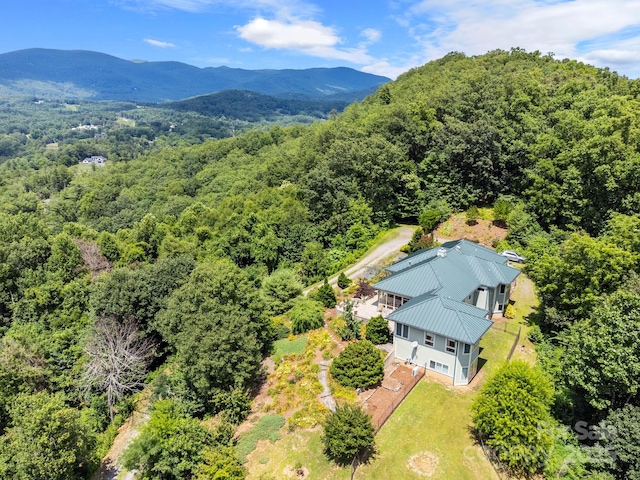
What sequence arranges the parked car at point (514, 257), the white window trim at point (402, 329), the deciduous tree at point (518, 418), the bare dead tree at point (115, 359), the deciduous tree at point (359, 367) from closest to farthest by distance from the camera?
the deciduous tree at point (518, 418)
the deciduous tree at point (359, 367)
the white window trim at point (402, 329)
the bare dead tree at point (115, 359)
the parked car at point (514, 257)

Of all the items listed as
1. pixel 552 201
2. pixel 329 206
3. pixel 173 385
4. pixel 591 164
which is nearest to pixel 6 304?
pixel 173 385

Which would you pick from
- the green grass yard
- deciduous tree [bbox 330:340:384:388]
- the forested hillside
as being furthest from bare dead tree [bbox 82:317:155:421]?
deciduous tree [bbox 330:340:384:388]

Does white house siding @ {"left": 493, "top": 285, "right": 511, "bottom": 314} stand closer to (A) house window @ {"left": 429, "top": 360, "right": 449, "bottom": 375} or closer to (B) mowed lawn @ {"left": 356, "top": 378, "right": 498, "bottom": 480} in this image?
(A) house window @ {"left": 429, "top": 360, "right": 449, "bottom": 375}

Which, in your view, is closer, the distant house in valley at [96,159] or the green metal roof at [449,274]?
the green metal roof at [449,274]

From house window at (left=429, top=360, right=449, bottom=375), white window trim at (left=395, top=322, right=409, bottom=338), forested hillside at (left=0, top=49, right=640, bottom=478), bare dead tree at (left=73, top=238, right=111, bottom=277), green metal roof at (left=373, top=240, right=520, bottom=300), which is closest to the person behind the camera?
forested hillside at (left=0, top=49, right=640, bottom=478)

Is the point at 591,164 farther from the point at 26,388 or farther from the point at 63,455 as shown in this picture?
the point at 26,388

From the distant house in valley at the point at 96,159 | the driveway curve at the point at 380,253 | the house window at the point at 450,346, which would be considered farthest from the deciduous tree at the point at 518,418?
the distant house in valley at the point at 96,159

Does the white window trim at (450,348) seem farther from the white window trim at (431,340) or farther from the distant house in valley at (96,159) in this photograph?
the distant house in valley at (96,159)

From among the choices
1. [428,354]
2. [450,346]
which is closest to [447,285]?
[450,346]
